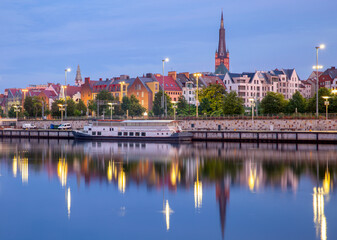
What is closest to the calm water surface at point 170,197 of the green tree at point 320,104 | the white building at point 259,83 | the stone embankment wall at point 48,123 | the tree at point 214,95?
the green tree at point 320,104

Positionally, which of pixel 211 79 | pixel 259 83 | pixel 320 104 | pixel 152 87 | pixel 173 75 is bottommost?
pixel 320 104

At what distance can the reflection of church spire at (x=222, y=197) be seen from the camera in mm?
30609

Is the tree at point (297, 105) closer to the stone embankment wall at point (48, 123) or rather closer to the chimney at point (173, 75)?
the stone embankment wall at point (48, 123)

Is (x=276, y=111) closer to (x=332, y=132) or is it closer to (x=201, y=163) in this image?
(x=332, y=132)

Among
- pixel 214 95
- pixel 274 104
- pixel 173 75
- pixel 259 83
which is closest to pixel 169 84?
pixel 173 75

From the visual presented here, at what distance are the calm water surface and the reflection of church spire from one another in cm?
6

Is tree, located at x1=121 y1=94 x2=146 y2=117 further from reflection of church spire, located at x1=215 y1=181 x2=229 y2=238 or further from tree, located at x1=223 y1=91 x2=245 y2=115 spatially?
reflection of church spire, located at x1=215 y1=181 x2=229 y2=238

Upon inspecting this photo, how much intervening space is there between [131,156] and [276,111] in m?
53.8

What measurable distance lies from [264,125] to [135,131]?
25.3 metres

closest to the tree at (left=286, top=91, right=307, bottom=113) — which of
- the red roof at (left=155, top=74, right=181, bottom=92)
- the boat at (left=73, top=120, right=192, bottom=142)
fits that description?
the boat at (left=73, top=120, right=192, bottom=142)

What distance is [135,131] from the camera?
94938mm

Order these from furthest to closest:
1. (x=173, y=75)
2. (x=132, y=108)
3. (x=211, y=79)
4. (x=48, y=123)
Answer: (x=211, y=79) < (x=173, y=75) < (x=132, y=108) < (x=48, y=123)

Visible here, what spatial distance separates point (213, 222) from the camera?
98.9ft

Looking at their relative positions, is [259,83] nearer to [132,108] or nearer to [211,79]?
[211,79]
